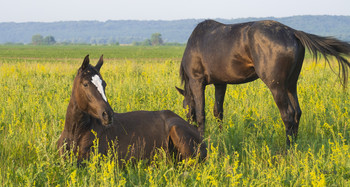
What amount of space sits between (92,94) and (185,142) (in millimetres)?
1397

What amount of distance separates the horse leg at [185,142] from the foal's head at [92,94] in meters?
1.01

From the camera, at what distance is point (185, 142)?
5172mm

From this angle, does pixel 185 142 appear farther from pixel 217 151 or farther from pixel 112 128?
pixel 112 128

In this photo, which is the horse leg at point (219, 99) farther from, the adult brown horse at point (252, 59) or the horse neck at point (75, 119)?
the horse neck at point (75, 119)

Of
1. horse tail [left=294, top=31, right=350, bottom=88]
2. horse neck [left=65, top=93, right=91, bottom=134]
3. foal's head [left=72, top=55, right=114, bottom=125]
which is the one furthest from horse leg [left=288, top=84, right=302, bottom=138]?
horse neck [left=65, top=93, right=91, bottom=134]

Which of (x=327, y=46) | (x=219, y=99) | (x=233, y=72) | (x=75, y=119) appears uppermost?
(x=327, y=46)

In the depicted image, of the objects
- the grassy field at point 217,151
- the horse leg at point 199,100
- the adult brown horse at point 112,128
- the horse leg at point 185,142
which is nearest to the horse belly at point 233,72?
the horse leg at point 199,100

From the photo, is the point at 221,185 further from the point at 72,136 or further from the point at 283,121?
the point at 283,121

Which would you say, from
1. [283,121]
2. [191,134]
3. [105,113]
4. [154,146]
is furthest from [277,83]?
[105,113]

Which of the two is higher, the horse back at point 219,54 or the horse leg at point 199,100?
the horse back at point 219,54

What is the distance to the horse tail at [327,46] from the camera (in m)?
6.59

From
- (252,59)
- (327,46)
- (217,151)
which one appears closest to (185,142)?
(217,151)

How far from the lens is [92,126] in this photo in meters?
5.02

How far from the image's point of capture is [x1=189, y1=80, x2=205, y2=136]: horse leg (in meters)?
7.50
